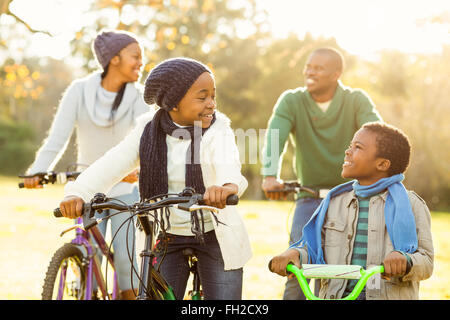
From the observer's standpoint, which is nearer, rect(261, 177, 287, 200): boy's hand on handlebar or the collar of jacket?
the collar of jacket

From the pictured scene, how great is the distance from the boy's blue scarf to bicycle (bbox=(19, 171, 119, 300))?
1.58 metres

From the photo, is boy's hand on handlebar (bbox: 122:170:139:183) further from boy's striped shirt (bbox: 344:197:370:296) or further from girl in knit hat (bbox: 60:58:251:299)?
boy's striped shirt (bbox: 344:197:370:296)

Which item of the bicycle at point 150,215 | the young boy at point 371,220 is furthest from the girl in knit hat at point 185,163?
the young boy at point 371,220

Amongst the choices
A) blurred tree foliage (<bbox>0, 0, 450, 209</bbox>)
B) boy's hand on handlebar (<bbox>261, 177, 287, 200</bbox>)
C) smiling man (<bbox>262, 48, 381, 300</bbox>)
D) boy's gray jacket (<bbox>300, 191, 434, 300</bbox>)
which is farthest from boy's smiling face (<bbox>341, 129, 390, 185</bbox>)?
blurred tree foliage (<bbox>0, 0, 450, 209</bbox>)

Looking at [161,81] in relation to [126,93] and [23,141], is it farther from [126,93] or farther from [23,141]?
[23,141]

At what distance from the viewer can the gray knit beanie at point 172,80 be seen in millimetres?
3406

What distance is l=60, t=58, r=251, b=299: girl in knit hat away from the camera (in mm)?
3406

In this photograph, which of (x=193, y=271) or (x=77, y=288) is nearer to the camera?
(x=193, y=271)

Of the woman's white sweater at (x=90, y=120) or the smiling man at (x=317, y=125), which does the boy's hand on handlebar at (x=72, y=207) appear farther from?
the smiling man at (x=317, y=125)

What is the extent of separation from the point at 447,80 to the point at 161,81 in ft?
82.6

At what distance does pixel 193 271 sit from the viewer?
12.2ft

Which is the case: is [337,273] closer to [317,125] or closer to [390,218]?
Result: [390,218]

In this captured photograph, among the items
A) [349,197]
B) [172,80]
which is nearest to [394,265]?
[349,197]

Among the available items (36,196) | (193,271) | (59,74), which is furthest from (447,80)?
(59,74)
